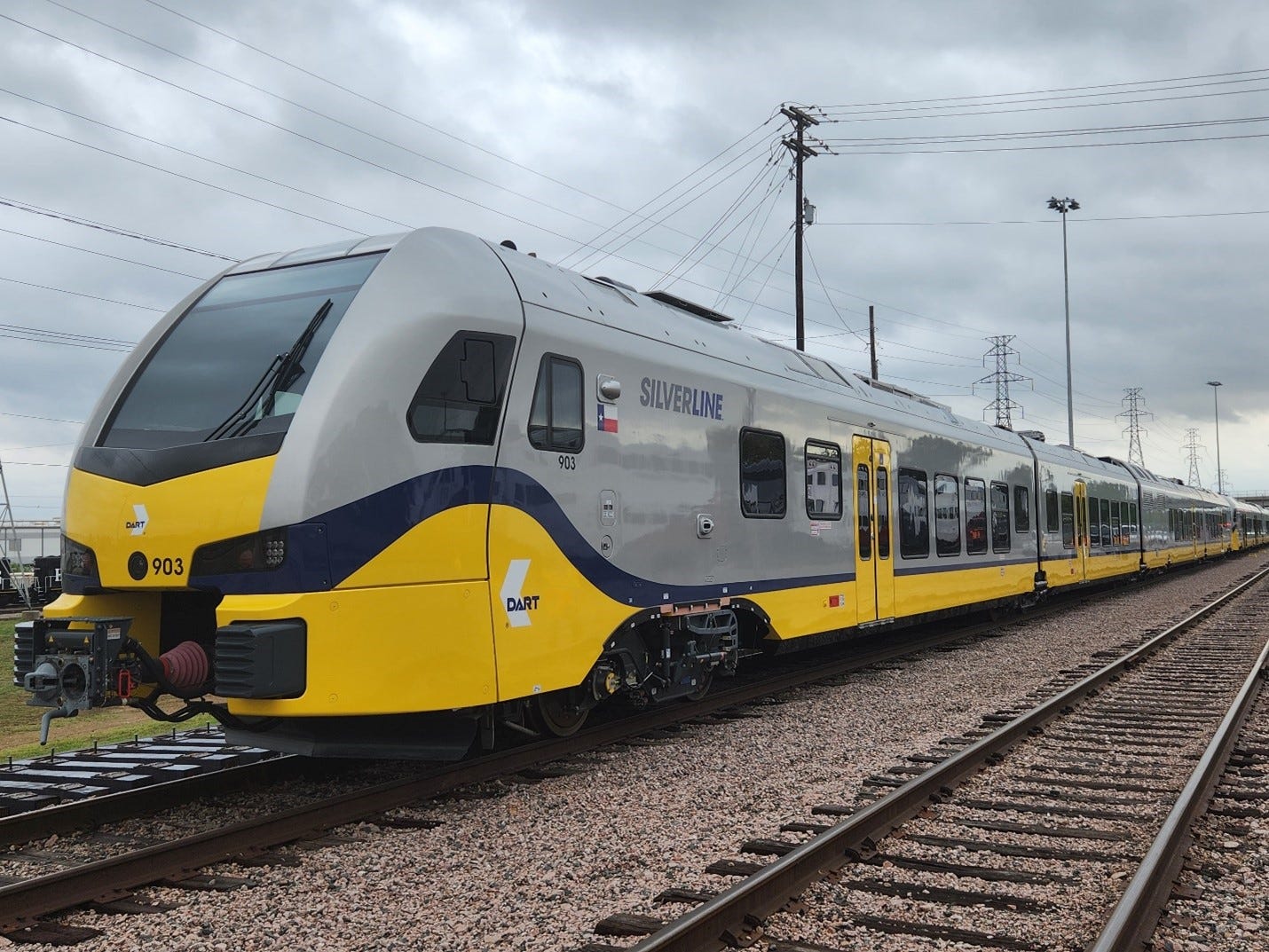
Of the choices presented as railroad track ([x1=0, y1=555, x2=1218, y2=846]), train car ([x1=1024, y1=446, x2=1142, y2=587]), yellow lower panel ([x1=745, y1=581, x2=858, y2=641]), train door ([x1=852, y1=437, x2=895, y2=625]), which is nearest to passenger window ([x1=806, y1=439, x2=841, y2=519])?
train door ([x1=852, y1=437, x2=895, y2=625])

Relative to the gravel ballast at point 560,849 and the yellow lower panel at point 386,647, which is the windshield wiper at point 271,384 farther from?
the gravel ballast at point 560,849

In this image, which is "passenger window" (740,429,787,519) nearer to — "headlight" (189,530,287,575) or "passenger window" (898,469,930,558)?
"passenger window" (898,469,930,558)

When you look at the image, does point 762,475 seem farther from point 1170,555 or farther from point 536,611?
point 1170,555

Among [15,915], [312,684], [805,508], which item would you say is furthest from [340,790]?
[805,508]

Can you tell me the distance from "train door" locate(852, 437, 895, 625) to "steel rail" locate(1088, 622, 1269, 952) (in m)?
4.29

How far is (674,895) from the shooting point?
4305 mm

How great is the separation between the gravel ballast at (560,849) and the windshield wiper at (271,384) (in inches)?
90.3

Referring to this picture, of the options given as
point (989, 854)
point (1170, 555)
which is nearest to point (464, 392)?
point (989, 854)

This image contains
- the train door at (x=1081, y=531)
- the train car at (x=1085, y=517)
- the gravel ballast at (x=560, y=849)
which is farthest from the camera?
the train door at (x=1081, y=531)

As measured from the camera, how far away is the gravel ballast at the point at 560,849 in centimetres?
414

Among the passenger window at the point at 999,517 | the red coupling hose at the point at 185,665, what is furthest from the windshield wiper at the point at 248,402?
the passenger window at the point at 999,517

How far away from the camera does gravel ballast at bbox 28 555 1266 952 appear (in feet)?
13.6

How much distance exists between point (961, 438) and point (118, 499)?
11634 mm

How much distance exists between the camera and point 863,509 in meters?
11.2
